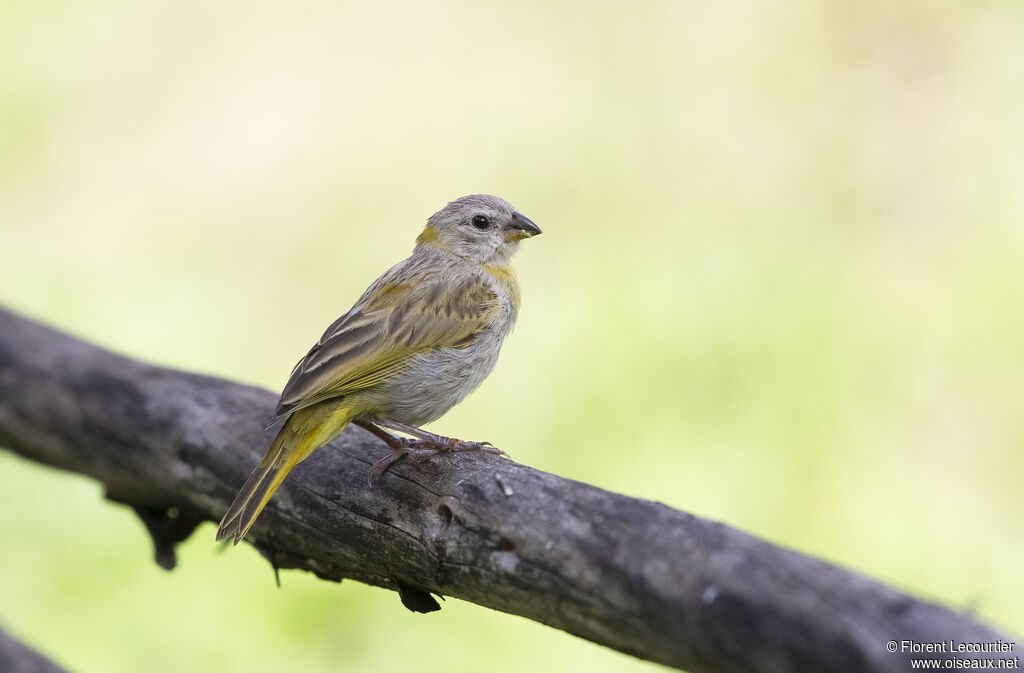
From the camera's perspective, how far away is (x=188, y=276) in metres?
7.36

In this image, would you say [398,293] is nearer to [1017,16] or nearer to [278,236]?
[278,236]

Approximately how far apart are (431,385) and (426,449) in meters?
0.36

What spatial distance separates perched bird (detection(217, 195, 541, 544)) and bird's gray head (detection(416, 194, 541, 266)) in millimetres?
64

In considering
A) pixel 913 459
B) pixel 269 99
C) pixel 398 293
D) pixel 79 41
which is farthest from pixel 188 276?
pixel 913 459

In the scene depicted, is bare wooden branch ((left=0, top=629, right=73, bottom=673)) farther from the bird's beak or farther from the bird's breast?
the bird's beak

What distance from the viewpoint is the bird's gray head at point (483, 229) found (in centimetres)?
430

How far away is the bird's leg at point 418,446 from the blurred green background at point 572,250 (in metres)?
2.08

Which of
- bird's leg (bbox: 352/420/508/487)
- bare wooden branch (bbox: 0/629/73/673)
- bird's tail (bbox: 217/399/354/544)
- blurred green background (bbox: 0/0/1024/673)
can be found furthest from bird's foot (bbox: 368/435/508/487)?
blurred green background (bbox: 0/0/1024/673)

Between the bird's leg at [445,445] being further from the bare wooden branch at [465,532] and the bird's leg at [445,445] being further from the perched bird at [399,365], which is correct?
the bare wooden branch at [465,532]

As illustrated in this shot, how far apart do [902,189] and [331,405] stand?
5.28m

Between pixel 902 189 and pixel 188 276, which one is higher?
pixel 902 189

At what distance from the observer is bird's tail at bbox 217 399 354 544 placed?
2.93 m

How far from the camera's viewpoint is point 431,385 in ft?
11.5

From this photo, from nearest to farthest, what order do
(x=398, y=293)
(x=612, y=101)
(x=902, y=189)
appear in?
(x=398, y=293), (x=902, y=189), (x=612, y=101)
